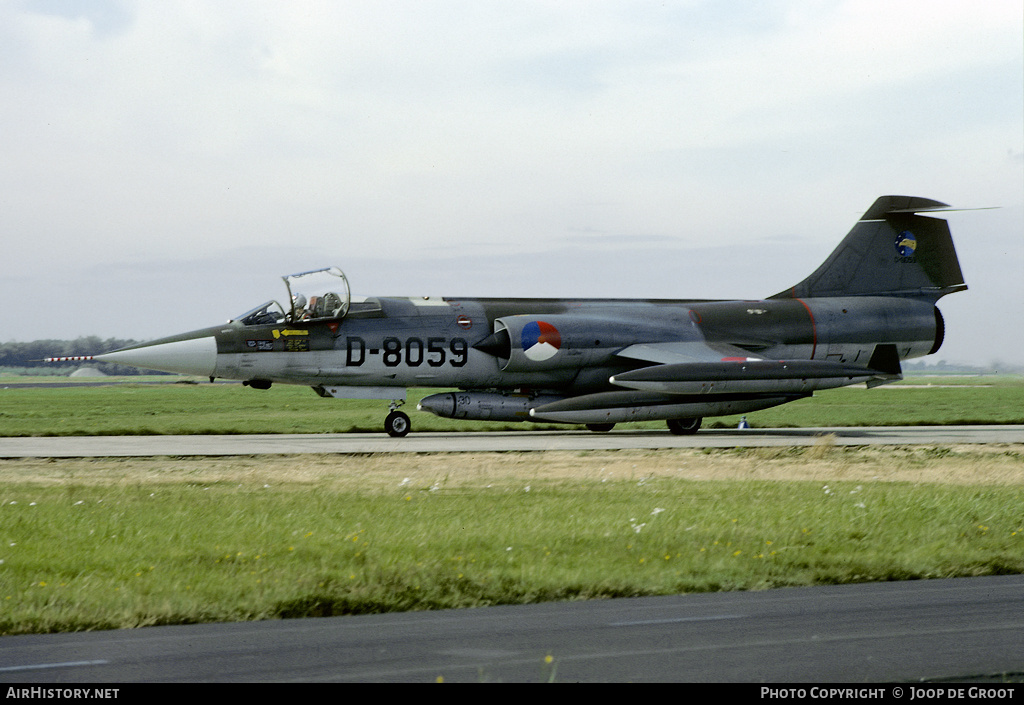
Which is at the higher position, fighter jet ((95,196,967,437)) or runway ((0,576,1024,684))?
fighter jet ((95,196,967,437))

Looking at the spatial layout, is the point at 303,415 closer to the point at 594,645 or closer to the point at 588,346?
the point at 588,346

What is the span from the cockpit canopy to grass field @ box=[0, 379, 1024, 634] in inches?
265

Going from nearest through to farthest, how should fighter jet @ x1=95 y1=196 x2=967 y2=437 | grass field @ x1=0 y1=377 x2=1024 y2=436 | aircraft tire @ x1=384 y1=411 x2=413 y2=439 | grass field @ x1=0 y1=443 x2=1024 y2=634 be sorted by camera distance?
grass field @ x1=0 y1=443 x2=1024 y2=634
fighter jet @ x1=95 y1=196 x2=967 y2=437
aircraft tire @ x1=384 y1=411 x2=413 y2=439
grass field @ x1=0 y1=377 x2=1024 y2=436

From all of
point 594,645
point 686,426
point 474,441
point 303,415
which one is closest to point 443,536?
point 594,645

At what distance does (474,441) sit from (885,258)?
15.3m

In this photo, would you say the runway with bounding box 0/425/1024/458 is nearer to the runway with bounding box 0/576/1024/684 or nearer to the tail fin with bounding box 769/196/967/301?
the tail fin with bounding box 769/196/967/301

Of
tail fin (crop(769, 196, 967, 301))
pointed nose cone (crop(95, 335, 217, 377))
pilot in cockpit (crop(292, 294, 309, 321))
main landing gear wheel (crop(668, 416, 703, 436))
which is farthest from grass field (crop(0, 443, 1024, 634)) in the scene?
tail fin (crop(769, 196, 967, 301))

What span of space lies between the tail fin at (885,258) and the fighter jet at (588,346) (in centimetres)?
4

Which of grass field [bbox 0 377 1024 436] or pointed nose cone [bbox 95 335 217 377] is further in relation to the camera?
grass field [bbox 0 377 1024 436]

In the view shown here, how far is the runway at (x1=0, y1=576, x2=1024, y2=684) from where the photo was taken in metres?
6.36

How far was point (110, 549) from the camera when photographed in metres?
10.6
